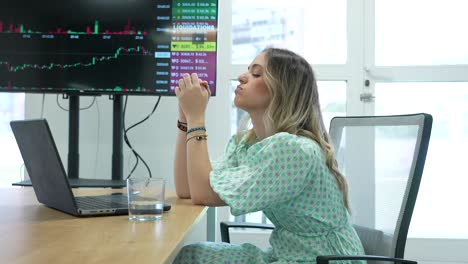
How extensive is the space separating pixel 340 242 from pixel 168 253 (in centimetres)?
60

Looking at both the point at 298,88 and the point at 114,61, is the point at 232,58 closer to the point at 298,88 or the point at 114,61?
the point at 114,61

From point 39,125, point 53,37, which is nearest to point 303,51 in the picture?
point 53,37

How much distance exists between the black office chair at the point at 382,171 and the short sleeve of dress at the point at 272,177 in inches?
8.4

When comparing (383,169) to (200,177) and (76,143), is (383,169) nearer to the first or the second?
(200,177)

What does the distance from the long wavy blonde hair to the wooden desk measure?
0.31 m

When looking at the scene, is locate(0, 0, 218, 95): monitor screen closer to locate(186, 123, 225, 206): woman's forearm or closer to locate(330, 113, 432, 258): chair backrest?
locate(330, 113, 432, 258): chair backrest

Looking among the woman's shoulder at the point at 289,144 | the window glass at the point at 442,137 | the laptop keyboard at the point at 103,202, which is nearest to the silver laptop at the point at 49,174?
the laptop keyboard at the point at 103,202

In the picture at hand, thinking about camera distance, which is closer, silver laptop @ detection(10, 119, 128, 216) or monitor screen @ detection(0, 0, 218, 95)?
silver laptop @ detection(10, 119, 128, 216)

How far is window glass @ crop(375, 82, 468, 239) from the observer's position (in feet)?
8.98

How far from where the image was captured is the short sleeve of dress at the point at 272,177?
3.79 ft

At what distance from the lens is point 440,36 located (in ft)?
9.06

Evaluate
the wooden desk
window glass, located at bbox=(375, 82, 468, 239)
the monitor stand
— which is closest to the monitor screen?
the monitor stand

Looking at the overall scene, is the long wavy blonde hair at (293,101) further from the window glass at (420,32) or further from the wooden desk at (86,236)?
the window glass at (420,32)

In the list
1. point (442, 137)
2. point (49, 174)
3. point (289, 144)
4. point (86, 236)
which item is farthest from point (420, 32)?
point (86, 236)
